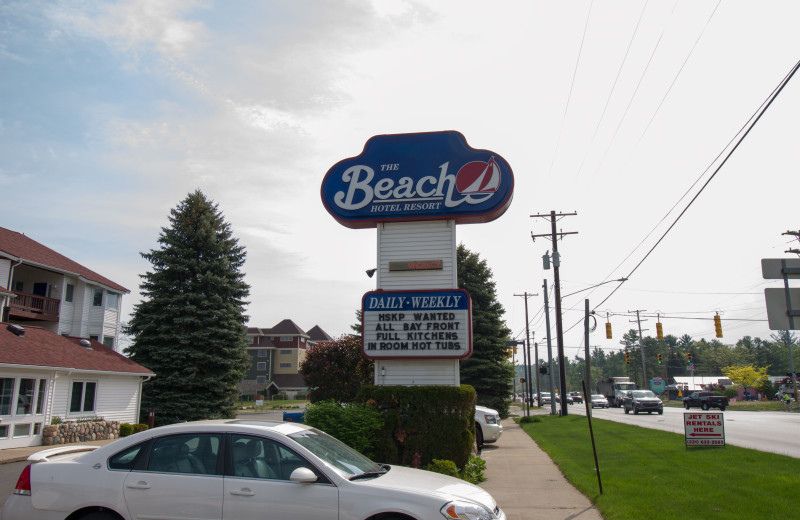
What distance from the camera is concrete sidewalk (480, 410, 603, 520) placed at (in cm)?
822

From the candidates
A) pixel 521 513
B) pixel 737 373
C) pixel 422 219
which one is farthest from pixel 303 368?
pixel 737 373

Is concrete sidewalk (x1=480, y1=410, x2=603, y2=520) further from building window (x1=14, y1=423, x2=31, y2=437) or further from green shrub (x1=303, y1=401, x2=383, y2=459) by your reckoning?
building window (x1=14, y1=423, x2=31, y2=437)

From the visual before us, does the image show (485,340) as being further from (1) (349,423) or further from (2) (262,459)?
(2) (262,459)

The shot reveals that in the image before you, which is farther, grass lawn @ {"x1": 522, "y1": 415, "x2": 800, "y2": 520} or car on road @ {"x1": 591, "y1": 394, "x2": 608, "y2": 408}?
car on road @ {"x1": 591, "y1": 394, "x2": 608, "y2": 408}

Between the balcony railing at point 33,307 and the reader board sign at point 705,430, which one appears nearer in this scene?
the reader board sign at point 705,430

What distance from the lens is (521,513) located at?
27.0ft

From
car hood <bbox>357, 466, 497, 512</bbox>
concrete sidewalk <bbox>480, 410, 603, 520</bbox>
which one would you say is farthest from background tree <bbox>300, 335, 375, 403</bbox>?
car hood <bbox>357, 466, 497, 512</bbox>

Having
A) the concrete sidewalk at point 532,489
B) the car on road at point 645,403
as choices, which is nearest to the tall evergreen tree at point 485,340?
the car on road at point 645,403

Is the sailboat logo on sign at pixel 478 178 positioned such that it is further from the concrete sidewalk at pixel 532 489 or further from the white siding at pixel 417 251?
the concrete sidewalk at pixel 532 489

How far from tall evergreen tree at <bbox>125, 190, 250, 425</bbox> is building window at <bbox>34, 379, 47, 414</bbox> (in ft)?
20.1

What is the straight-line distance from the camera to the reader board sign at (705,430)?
1354 cm

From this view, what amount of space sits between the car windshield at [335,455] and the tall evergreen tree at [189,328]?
71.6 feet

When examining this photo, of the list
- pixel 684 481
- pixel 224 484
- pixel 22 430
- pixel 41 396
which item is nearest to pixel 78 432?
pixel 41 396

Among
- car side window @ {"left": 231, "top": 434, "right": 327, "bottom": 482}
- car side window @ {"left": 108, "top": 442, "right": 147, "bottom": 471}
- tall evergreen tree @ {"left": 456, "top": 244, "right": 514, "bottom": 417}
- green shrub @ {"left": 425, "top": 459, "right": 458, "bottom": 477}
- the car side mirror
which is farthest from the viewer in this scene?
tall evergreen tree @ {"left": 456, "top": 244, "right": 514, "bottom": 417}
